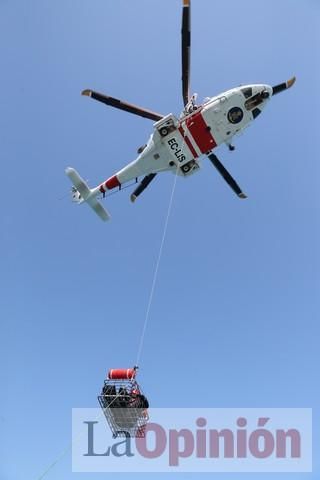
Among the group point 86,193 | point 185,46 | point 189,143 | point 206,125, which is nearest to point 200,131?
point 206,125

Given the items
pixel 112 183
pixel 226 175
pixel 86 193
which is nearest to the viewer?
pixel 226 175

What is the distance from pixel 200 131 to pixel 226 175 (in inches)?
109

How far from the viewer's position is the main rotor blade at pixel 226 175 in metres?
18.1

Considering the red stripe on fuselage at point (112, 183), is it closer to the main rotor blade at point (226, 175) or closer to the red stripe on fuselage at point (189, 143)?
the red stripe on fuselage at point (189, 143)

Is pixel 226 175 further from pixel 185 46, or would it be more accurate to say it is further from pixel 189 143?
pixel 185 46

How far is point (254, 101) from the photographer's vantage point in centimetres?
1684

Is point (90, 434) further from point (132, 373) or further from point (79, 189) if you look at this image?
point (79, 189)

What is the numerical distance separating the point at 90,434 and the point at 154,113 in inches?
535

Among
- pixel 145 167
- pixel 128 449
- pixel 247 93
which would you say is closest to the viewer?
pixel 128 449

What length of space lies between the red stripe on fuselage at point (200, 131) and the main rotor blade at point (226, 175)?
32.1 inches

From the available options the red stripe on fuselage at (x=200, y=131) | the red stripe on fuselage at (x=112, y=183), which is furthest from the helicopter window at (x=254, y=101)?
the red stripe on fuselage at (x=112, y=183)

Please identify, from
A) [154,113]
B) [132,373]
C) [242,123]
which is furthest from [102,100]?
[132,373]

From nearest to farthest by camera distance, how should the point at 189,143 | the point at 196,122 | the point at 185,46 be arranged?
the point at 185,46 → the point at 196,122 → the point at 189,143

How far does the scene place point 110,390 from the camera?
12.5 metres
